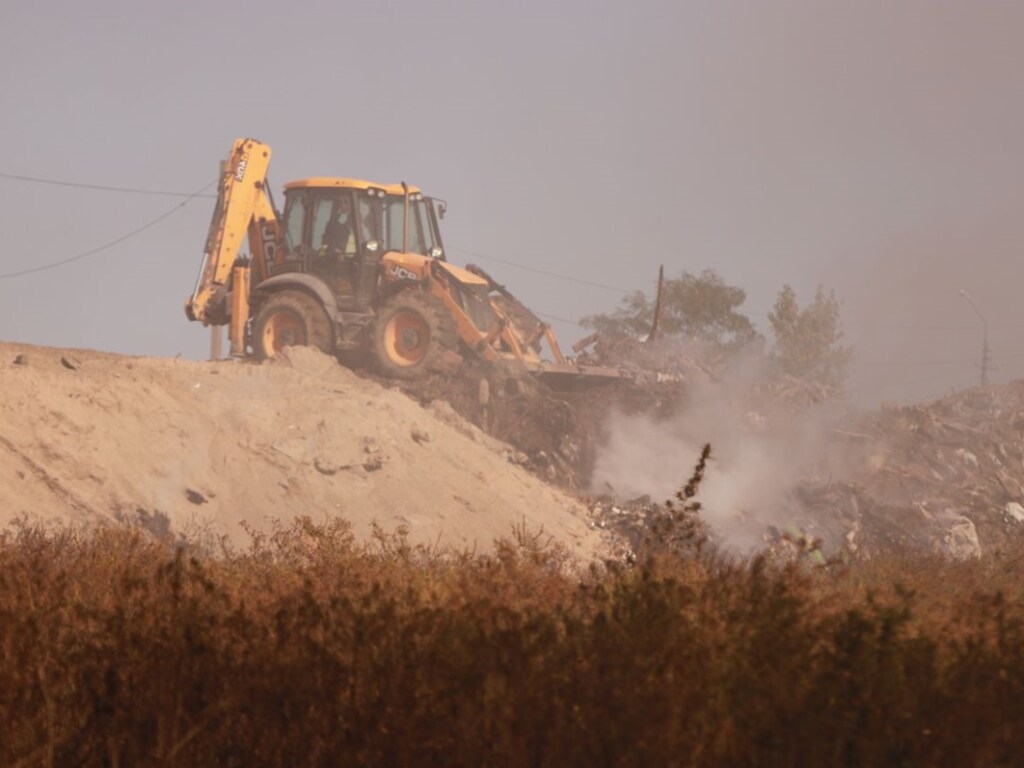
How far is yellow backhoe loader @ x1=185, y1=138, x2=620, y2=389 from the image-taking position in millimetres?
22938

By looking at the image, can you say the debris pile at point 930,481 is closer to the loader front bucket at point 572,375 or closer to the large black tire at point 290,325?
the loader front bucket at point 572,375

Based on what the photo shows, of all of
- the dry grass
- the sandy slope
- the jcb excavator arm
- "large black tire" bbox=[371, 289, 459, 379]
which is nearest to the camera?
the dry grass

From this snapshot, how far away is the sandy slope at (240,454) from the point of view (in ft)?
52.3

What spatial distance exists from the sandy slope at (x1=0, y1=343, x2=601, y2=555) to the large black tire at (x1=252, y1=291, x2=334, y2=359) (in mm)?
1379

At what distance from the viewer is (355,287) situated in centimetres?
2344

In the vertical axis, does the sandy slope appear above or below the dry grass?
below

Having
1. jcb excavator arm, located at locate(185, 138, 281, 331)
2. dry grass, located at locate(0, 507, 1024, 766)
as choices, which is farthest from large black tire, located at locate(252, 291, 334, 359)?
dry grass, located at locate(0, 507, 1024, 766)

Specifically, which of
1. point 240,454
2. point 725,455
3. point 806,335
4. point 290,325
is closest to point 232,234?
point 290,325

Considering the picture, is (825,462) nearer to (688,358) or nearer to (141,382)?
(688,358)

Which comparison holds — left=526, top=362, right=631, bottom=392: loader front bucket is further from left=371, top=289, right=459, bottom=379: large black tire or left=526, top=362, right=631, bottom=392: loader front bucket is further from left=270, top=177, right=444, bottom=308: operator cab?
left=270, top=177, right=444, bottom=308: operator cab

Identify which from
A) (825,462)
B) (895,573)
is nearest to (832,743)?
(895,573)

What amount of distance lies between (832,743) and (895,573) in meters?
6.06

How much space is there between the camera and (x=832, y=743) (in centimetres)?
441

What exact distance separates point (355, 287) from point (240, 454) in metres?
5.98
